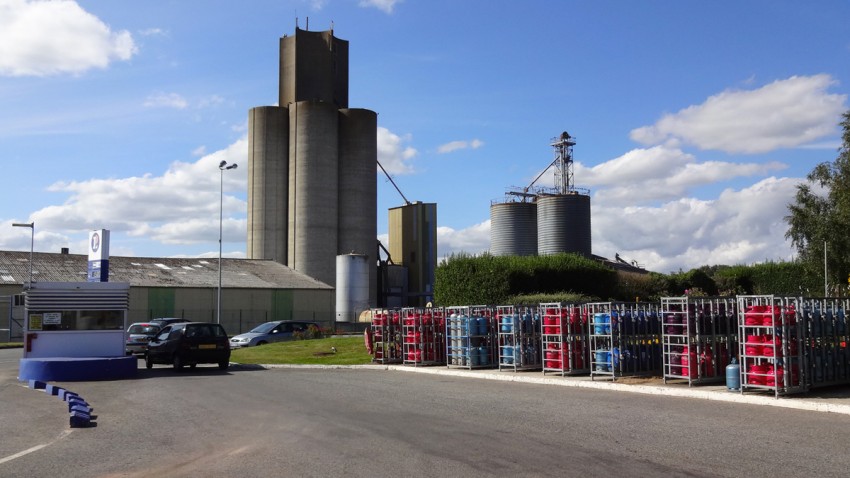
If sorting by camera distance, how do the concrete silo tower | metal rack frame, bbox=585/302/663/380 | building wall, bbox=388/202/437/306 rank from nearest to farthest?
metal rack frame, bbox=585/302/663/380 → the concrete silo tower → building wall, bbox=388/202/437/306

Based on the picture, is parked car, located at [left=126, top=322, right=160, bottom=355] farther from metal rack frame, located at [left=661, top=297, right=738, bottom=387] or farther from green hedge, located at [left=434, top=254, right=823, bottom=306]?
metal rack frame, located at [left=661, top=297, right=738, bottom=387]

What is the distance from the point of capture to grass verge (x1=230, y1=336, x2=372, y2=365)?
2936 cm

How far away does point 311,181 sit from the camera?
74.9 m

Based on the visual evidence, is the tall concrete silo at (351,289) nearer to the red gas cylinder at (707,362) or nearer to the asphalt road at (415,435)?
the asphalt road at (415,435)

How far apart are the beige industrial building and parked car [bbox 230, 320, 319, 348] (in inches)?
810

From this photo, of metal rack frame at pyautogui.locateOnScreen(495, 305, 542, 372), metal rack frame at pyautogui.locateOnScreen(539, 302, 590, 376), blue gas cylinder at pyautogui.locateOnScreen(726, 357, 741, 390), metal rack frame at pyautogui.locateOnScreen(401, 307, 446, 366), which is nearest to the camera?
blue gas cylinder at pyautogui.locateOnScreen(726, 357, 741, 390)

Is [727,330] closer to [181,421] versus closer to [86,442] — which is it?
[181,421]

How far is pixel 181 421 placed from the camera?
13.0 metres

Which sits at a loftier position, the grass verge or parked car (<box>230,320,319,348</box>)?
parked car (<box>230,320,319,348</box>)

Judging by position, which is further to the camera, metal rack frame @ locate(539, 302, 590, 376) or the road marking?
metal rack frame @ locate(539, 302, 590, 376)

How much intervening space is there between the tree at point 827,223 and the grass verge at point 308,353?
28.4 m

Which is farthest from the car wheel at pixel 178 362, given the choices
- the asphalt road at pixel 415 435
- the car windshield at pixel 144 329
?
the asphalt road at pixel 415 435

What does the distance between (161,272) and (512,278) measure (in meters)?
32.1

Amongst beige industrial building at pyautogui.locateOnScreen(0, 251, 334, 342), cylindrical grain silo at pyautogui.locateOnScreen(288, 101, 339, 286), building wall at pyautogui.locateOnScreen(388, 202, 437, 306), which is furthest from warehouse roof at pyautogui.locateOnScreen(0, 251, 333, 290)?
building wall at pyautogui.locateOnScreen(388, 202, 437, 306)
